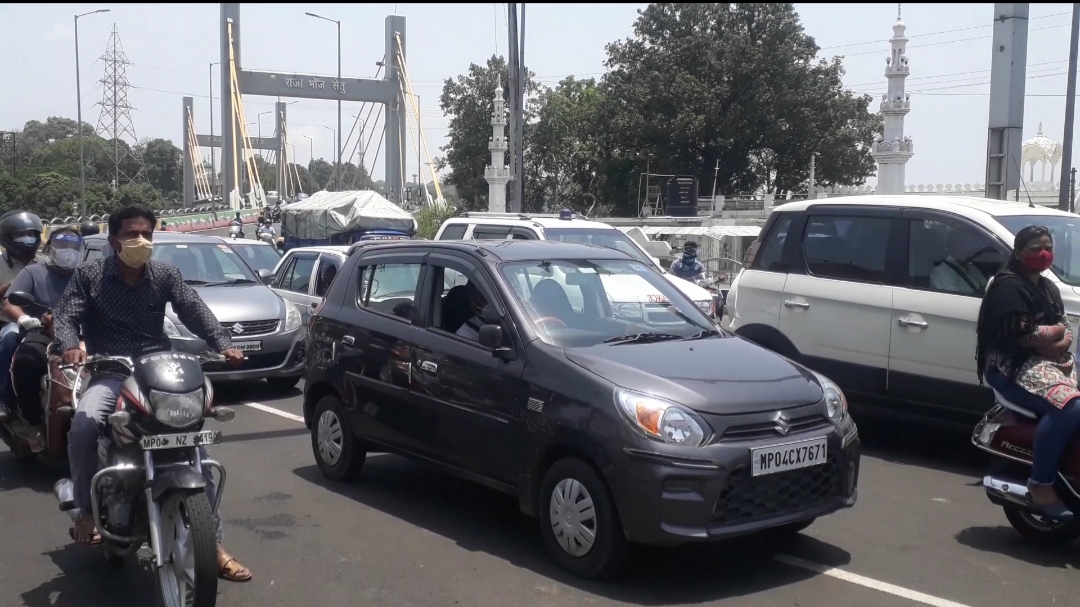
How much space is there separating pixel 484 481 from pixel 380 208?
22548mm

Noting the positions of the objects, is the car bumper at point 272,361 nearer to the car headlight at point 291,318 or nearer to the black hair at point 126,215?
the car headlight at point 291,318

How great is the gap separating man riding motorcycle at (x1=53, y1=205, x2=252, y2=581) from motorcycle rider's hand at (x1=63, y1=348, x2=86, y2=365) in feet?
0.17

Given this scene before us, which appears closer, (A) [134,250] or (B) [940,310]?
(A) [134,250]

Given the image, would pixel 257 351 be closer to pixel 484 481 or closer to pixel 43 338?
pixel 43 338

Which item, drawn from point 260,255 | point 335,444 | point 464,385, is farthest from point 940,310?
point 260,255

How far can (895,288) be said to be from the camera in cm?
799

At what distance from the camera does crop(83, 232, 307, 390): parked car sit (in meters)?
10.7

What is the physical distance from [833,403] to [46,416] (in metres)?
4.83

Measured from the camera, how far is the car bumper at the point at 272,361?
34.9ft

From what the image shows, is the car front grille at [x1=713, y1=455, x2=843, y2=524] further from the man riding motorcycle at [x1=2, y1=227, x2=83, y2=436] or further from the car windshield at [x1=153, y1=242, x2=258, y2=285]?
the car windshield at [x1=153, y1=242, x2=258, y2=285]

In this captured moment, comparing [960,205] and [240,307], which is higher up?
[960,205]

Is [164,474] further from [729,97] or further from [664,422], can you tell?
[729,97]

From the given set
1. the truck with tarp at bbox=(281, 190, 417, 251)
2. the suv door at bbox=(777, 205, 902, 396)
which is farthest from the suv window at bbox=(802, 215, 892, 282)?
the truck with tarp at bbox=(281, 190, 417, 251)

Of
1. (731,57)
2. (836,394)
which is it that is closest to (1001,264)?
(836,394)
